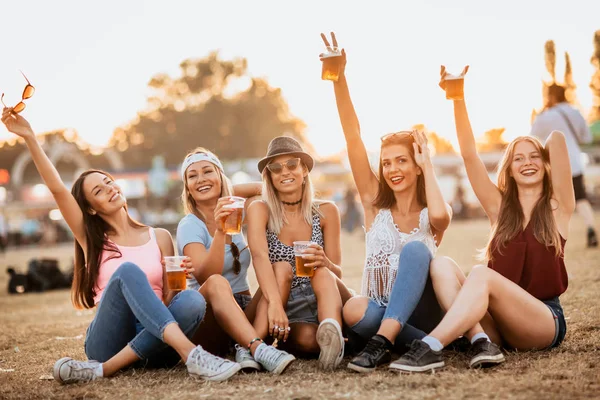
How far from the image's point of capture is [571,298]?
→ 5859mm

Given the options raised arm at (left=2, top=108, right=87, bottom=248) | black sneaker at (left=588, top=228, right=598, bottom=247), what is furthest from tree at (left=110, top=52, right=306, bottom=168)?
raised arm at (left=2, top=108, right=87, bottom=248)

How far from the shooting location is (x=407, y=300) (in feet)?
11.8

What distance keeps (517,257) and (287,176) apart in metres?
1.53

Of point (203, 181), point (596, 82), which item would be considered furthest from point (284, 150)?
point (596, 82)

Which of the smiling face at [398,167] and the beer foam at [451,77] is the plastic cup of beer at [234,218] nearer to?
the smiling face at [398,167]

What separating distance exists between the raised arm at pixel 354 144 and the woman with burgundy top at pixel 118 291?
1.30 meters

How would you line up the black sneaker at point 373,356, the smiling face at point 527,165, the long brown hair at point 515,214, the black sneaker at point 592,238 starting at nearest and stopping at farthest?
the black sneaker at point 373,356 → the long brown hair at point 515,214 → the smiling face at point 527,165 → the black sneaker at point 592,238

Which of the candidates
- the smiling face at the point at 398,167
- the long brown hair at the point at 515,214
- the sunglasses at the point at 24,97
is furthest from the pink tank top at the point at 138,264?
the long brown hair at the point at 515,214

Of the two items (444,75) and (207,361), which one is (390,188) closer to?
(444,75)

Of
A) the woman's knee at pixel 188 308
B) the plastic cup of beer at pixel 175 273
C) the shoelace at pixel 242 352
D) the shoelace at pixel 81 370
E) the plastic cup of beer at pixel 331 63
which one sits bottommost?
the shoelace at pixel 81 370

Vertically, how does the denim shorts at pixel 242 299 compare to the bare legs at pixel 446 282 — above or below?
below

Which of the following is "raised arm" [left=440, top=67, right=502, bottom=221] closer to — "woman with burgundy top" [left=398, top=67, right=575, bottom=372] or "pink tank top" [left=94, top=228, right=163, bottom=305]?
"woman with burgundy top" [left=398, top=67, right=575, bottom=372]

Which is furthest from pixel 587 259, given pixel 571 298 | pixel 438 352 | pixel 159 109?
pixel 159 109

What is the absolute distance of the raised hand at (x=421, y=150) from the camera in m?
4.02
